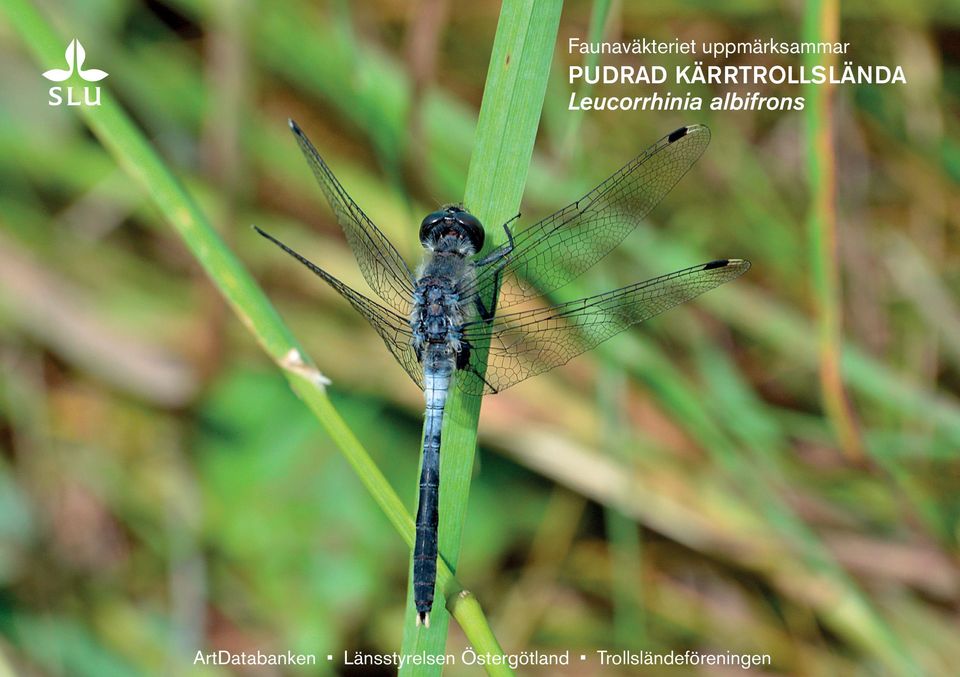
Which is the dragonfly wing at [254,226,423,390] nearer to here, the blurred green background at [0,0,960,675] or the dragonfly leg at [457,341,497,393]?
the dragonfly leg at [457,341,497,393]

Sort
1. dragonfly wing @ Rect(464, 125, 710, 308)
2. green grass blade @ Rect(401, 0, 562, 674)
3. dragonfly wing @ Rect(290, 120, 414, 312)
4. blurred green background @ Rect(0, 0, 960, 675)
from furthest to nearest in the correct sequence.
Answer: blurred green background @ Rect(0, 0, 960, 675), dragonfly wing @ Rect(290, 120, 414, 312), dragonfly wing @ Rect(464, 125, 710, 308), green grass blade @ Rect(401, 0, 562, 674)

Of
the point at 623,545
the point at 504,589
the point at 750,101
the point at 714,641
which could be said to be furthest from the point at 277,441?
the point at 750,101

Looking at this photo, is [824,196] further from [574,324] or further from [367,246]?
[367,246]

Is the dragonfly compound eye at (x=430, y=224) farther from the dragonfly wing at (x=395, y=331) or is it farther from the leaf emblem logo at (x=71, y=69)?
the leaf emblem logo at (x=71, y=69)

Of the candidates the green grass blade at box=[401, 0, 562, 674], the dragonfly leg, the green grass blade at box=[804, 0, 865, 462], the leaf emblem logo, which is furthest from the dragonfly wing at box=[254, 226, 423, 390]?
the green grass blade at box=[804, 0, 865, 462]

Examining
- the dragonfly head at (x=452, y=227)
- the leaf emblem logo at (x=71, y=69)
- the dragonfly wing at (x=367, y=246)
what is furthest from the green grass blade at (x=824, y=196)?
the leaf emblem logo at (x=71, y=69)

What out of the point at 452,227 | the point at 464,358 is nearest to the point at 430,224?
the point at 452,227

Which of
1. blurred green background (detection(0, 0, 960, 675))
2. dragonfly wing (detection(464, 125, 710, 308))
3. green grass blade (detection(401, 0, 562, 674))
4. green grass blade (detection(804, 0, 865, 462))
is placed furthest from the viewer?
blurred green background (detection(0, 0, 960, 675))
